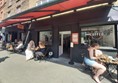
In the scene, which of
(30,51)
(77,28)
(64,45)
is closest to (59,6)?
(77,28)

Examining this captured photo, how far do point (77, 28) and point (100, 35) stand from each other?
1.62 meters

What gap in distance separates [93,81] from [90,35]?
12.3ft

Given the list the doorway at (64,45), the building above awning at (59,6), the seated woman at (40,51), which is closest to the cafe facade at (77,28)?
the doorway at (64,45)

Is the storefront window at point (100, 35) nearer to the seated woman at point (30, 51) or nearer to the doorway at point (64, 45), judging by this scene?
the doorway at point (64, 45)

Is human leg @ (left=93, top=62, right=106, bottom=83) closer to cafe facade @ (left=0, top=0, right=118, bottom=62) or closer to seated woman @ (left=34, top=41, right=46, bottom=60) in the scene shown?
cafe facade @ (left=0, top=0, right=118, bottom=62)

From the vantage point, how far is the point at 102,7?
7.96 metres

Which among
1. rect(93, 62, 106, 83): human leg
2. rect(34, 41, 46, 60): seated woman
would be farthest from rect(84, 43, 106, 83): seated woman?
rect(34, 41, 46, 60): seated woman

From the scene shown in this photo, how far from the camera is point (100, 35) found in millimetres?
8555

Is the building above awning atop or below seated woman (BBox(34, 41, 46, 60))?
above

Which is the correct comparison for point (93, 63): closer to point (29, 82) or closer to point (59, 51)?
point (29, 82)

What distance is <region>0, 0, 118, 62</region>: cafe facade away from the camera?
791cm

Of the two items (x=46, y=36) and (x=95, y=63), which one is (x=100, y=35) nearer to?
(x=95, y=63)

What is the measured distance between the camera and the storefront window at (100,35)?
26.3 ft

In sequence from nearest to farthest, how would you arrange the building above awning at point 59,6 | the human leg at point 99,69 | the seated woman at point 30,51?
the human leg at point 99,69
the building above awning at point 59,6
the seated woman at point 30,51
